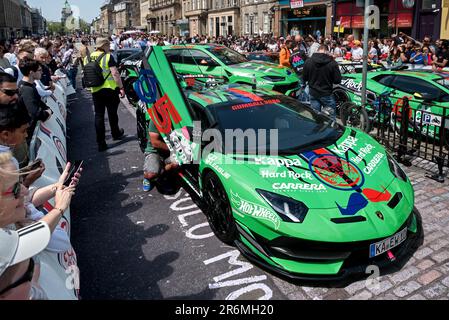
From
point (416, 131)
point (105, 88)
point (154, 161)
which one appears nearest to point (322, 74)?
point (416, 131)

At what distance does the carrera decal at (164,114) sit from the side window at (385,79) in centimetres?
508

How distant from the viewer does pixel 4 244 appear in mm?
1660

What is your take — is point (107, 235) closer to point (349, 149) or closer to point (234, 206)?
point (234, 206)

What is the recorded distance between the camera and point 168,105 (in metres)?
4.76

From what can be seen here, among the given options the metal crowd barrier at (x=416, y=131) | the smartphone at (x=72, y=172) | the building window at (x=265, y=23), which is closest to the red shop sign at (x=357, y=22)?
the building window at (x=265, y=23)

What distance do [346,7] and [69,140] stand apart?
24.3 metres

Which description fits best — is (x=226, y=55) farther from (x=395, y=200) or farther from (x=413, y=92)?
(x=395, y=200)

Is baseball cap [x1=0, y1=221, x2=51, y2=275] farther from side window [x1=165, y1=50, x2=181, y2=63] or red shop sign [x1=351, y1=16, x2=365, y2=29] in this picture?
red shop sign [x1=351, y1=16, x2=365, y2=29]

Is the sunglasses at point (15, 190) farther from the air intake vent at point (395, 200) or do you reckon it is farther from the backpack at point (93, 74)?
the backpack at point (93, 74)

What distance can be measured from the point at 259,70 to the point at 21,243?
8.60 m

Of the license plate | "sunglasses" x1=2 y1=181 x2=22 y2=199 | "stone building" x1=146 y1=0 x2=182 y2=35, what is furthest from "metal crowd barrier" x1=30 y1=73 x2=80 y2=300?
"stone building" x1=146 y1=0 x2=182 y2=35

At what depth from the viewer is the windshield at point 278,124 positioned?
3900 mm

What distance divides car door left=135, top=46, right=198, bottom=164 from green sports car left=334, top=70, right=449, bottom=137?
357 centimetres
